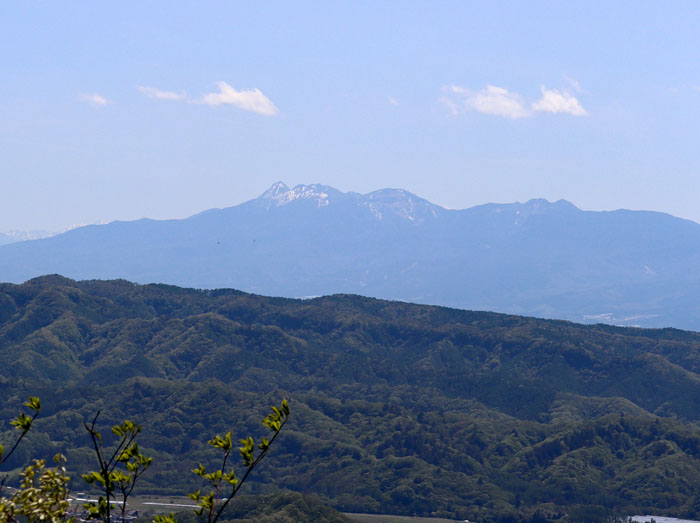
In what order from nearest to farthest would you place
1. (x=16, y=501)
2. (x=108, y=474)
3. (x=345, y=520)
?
(x=16, y=501)
(x=108, y=474)
(x=345, y=520)

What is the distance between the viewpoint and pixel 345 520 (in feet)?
616

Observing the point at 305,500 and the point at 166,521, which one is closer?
the point at 166,521

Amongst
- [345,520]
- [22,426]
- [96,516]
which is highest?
[22,426]

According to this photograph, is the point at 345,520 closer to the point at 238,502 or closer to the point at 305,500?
the point at 305,500

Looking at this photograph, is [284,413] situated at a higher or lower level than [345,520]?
higher

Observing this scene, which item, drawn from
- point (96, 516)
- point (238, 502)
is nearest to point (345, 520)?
point (238, 502)

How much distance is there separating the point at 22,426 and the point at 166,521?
18.1 feet

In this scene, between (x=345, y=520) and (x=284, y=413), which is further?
(x=345, y=520)

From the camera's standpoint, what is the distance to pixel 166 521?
31.4 m

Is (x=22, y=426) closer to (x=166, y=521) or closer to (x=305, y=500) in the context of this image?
(x=166, y=521)

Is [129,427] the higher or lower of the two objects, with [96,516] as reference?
higher

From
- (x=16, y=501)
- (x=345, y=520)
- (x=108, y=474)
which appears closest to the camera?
(x=16, y=501)

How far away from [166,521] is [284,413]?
466cm

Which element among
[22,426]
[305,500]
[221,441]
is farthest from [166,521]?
[305,500]
